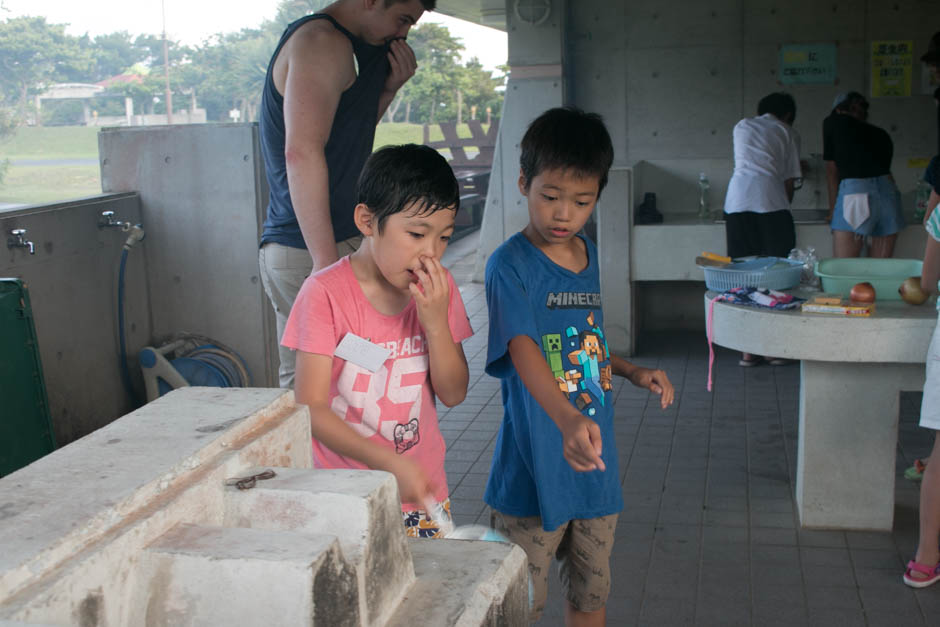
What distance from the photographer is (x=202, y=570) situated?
33.7 inches

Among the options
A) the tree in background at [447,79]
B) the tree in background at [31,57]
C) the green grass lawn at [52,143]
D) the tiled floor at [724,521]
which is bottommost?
the tiled floor at [724,521]

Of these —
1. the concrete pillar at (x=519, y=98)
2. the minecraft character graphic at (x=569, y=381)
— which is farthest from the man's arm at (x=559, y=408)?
the concrete pillar at (x=519, y=98)

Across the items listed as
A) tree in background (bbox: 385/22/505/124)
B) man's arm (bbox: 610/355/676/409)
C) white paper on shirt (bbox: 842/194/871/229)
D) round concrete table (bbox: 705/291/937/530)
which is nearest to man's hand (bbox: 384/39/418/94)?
man's arm (bbox: 610/355/676/409)

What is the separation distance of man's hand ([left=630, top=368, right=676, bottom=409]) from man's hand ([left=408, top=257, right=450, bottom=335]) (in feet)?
1.86

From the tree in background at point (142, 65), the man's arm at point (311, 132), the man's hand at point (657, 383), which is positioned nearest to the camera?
the man's hand at point (657, 383)

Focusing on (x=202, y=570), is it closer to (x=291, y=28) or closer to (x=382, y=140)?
(x=291, y=28)

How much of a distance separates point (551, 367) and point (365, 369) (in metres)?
0.50

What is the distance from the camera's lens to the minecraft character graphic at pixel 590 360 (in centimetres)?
220

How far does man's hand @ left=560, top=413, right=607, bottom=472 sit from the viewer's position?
1.69 metres

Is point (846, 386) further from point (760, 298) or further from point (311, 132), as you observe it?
point (311, 132)

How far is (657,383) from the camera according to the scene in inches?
83.4

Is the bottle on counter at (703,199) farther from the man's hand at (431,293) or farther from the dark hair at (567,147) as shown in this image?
the man's hand at (431,293)

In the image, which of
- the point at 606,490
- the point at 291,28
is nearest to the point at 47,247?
the point at 291,28

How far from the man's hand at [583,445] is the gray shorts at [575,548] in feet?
1.74
